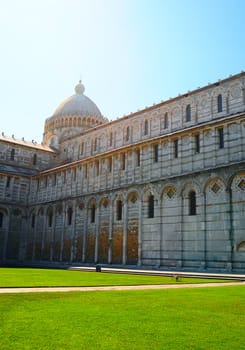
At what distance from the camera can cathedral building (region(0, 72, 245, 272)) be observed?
28094 mm

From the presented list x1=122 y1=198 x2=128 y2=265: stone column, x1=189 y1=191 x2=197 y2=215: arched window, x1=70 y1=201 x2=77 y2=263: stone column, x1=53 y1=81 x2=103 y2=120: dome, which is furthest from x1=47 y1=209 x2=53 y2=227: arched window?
x1=189 y1=191 x2=197 y2=215: arched window

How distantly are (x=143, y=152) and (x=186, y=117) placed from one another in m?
6.06

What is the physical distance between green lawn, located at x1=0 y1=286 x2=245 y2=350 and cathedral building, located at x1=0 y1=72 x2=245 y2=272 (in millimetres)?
17780

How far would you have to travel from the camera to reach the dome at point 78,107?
60750 mm

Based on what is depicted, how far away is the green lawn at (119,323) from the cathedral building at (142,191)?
17.8 meters

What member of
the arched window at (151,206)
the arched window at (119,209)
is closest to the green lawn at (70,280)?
the arched window at (151,206)

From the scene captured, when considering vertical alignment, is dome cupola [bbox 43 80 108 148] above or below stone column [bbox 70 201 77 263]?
above

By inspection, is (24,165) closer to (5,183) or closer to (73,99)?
(5,183)

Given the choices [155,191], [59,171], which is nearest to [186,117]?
[155,191]

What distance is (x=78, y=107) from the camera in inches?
2415

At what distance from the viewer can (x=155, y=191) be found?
33156 mm

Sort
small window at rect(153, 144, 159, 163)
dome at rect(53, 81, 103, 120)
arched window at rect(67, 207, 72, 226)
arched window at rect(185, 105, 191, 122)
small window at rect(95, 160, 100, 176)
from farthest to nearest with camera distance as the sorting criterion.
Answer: dome at rect(53, 81, 103, 120), arched window at rect(67, 207, 72, 226), small window at rect(95, 160, 100, 176), arched window at rect(185, 105, 191, 122), small window at rect(153, 144, 159, 163)

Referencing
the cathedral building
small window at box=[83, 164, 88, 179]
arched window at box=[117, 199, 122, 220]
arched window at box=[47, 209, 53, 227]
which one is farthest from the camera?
arched window at box=[47, 209, 53, 227]

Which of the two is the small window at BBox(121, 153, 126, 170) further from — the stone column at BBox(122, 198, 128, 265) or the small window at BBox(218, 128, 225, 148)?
the small window at BBox(218, 128, 225, 148)
